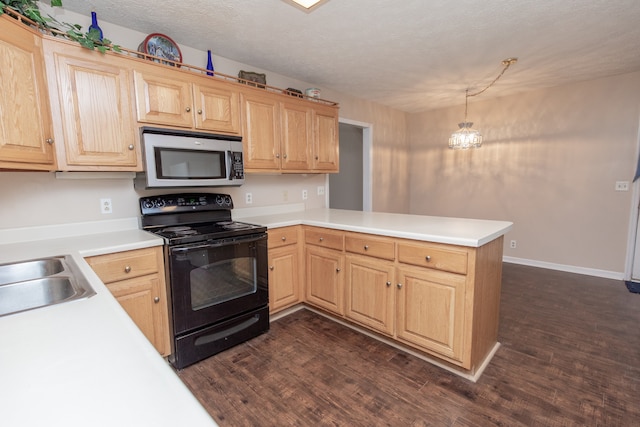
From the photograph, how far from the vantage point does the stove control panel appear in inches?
87.1

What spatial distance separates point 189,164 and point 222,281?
870mm

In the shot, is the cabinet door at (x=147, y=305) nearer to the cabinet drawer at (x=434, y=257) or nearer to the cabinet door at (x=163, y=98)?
the cabinet door at (x=163, y=98)

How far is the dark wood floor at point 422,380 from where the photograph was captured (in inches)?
62.8

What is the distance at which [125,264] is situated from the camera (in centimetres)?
178

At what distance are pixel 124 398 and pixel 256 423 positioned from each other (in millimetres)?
1292

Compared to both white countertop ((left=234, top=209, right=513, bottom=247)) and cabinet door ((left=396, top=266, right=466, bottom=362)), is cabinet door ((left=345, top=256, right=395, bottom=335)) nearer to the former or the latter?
cabinet door ((left=396, top=266, right=466, bottom=362))

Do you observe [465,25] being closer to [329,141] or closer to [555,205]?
[329,141]

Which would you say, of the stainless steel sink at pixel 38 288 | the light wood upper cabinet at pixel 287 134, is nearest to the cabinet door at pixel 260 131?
the light wood upper cabinet at pixel 287 134

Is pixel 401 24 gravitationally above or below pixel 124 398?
above

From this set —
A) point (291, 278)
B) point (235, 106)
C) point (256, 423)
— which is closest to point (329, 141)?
point (235, 106)

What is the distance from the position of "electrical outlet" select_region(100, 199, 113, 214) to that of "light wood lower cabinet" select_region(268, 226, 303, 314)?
1152mm

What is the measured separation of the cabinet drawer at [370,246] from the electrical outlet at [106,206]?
174cm

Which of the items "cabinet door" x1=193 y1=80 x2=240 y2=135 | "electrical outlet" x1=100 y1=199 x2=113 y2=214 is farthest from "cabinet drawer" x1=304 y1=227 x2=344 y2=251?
"electrical outlet" x1=100 y1=199 x2=113 y2=214

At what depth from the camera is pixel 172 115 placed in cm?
210
